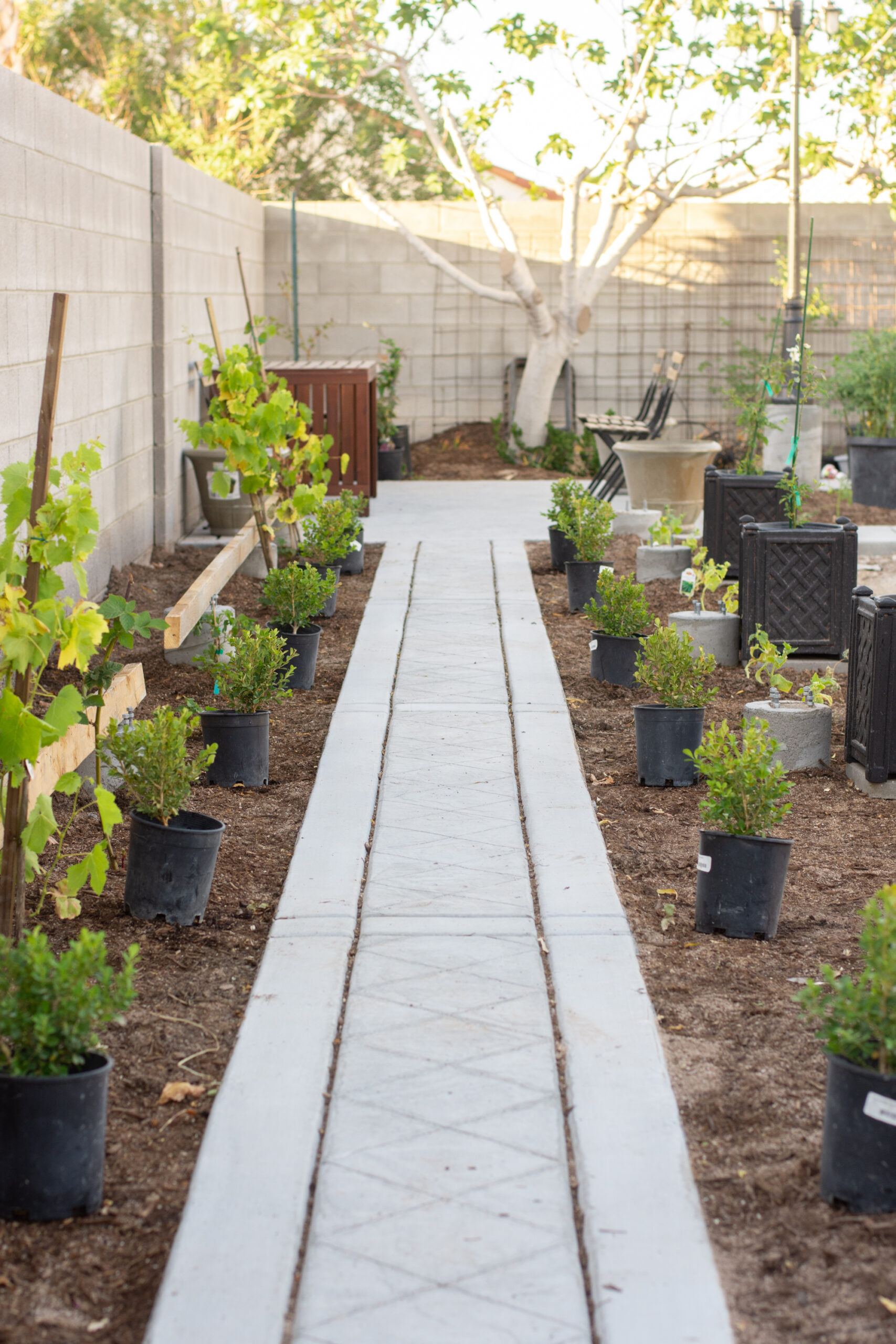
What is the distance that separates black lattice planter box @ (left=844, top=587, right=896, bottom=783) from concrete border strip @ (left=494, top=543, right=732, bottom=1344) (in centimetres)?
104

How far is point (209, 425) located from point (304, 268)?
332 inches

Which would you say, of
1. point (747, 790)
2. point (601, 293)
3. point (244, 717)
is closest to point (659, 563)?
point (244, 717)

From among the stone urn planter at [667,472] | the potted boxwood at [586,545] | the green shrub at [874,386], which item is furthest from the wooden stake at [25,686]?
the green shrub at [874,386]

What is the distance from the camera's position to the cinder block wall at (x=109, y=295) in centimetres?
567

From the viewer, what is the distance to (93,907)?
3822 millimetres

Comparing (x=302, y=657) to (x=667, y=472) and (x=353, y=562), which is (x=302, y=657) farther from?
(x=667, y=472)

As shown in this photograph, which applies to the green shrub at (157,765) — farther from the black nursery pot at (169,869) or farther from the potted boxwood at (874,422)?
the potted boxwood at (874,422)

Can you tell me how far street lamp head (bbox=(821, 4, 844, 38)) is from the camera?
39.8ft

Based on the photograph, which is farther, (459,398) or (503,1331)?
(459,398)

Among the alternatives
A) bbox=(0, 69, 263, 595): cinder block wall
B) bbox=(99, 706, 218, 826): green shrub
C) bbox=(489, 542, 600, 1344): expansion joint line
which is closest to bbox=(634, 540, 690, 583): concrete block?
bbox=(0, 69, 263, 595): cinder block wall

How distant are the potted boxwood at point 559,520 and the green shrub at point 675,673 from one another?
3.17 meters

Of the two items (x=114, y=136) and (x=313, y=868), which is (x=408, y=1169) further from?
(x=114, y=136)

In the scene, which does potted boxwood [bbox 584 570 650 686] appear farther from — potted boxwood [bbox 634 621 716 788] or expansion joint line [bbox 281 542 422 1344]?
expansion joint line [bbox 281 542 422 1344]

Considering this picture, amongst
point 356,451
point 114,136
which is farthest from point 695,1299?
point 356,451
